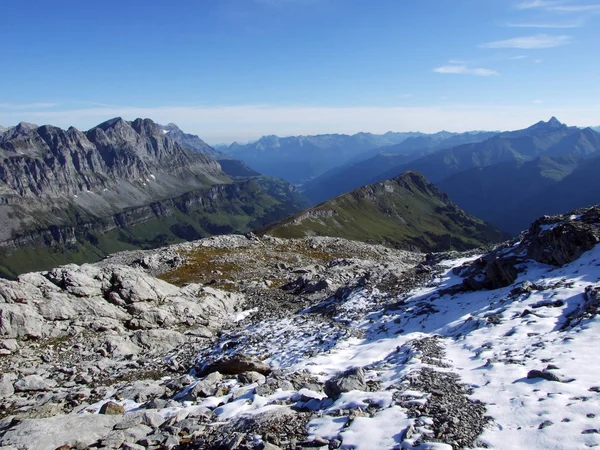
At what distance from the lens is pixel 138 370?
92.0 ft

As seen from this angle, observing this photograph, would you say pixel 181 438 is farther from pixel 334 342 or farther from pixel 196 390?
pixel 334 342

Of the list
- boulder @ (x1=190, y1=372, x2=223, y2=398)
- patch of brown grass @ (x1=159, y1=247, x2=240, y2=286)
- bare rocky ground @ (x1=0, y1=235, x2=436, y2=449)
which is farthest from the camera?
patch of brown grass @ (x1=159, y1=247, x2=240, y2=286)

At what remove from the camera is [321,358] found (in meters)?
24.6

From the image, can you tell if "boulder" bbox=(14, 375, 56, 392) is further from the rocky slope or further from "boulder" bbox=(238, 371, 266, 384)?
"boulder" bbox=(238, 371, 266, 384)

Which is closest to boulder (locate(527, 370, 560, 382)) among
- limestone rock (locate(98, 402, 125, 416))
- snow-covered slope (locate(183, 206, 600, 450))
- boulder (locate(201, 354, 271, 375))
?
snow-covered slope (locate(183, 206, 600, 450))

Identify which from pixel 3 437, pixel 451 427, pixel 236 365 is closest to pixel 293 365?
pixel 236 365

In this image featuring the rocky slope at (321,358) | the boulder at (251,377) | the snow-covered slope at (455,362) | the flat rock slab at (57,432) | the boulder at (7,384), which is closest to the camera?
the snow-covered slope at (455,362)

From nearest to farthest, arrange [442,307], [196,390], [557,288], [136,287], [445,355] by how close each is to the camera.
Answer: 1. [196,390]
2. [445,355]
3. [557,288]
4. [442,307]
5. [136,287]

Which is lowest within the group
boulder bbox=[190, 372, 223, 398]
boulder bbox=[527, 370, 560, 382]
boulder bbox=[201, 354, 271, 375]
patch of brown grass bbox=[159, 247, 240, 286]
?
patch of brown grass bbox=[159, 247, 240, 286]

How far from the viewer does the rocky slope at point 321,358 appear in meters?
14.6

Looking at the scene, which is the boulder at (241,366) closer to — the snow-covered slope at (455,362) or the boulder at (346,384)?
the snow-covered slope at (455,362)

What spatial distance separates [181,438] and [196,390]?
444 centimetres

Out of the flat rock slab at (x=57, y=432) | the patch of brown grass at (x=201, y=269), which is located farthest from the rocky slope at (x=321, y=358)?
the patch of brown grass at (x=201, y=269)

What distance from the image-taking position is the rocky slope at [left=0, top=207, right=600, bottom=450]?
47.8ft
